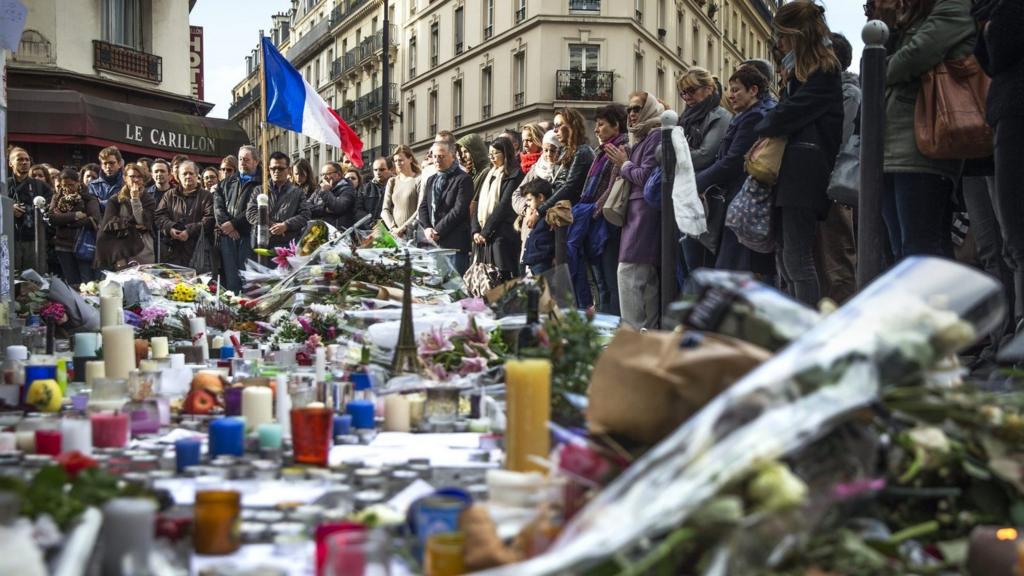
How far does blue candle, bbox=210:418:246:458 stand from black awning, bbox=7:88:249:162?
17107 millimetres

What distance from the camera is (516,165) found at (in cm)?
894

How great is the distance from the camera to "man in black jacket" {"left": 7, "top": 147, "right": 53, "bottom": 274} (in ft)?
36.6

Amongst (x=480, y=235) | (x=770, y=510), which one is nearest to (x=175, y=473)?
(x=770, y=510)

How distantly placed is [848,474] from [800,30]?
395 cm

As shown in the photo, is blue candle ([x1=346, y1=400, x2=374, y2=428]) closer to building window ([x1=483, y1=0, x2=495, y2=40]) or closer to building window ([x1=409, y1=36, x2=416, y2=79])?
building window ([x1=483, y1=0, x2=495, y2=40])

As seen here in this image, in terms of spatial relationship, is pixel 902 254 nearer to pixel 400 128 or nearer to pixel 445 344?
pixel 445 344

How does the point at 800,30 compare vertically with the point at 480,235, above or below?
above

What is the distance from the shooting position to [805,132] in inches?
210

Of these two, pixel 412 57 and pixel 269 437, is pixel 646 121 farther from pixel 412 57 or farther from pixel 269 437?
pixel 412 57

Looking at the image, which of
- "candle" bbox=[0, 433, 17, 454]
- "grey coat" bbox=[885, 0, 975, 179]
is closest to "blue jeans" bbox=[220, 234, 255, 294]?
"grey coat" bbox=[885, 0, 975, 179]

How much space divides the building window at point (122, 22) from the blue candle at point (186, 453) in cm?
1941

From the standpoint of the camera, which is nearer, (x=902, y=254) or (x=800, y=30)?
(x=902, y=254)

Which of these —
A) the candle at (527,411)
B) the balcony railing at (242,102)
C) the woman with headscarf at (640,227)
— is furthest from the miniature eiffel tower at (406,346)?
the balcony railing at (242,102)

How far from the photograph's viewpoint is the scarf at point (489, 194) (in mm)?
8906
